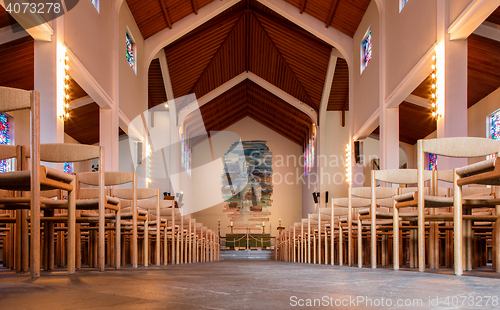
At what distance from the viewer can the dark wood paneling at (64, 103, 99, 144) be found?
12.5 metres

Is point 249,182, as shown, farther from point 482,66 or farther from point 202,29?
point 482,66

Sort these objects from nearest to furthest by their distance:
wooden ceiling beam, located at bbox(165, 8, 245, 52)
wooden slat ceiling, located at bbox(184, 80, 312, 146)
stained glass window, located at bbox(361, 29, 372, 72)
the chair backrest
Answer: the chair backrest < stained glass window, located at bbox(361, 29, 372, 72) < wooden ceiling beam, located at bbox(165, 8, 245, 52) < wooden slat ceiling, located at bbox(184, 80, 312, 146)

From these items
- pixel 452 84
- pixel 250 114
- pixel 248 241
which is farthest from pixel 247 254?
pixel 452 84

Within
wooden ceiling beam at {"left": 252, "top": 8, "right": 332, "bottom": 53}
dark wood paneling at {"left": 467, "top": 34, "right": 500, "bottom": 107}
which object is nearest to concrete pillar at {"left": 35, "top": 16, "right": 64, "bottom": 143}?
wooden ceiling beam at {"left": 252, "top": 8, "right": 332, "bottom": 53}

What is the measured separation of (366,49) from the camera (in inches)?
419

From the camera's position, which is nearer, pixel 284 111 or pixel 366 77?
pixel 366 77

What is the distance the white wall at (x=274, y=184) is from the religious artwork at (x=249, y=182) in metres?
0.27

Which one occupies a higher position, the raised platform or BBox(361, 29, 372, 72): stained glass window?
BBox(361, 29, 372, 72): stained glass window

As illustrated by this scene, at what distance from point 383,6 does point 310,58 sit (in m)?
4.38

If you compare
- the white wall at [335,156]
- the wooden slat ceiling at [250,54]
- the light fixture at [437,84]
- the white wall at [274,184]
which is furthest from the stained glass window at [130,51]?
the white wall at [274,184]

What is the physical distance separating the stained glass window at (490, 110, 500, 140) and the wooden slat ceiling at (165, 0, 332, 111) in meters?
4.61

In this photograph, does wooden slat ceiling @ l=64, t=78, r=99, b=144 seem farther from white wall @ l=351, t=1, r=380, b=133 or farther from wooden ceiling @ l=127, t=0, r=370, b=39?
white wall @ l=351, t=1, r=380, b=133

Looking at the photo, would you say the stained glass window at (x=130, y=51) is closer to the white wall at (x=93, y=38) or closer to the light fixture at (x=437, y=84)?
the white wall at (x=93, y=38)
